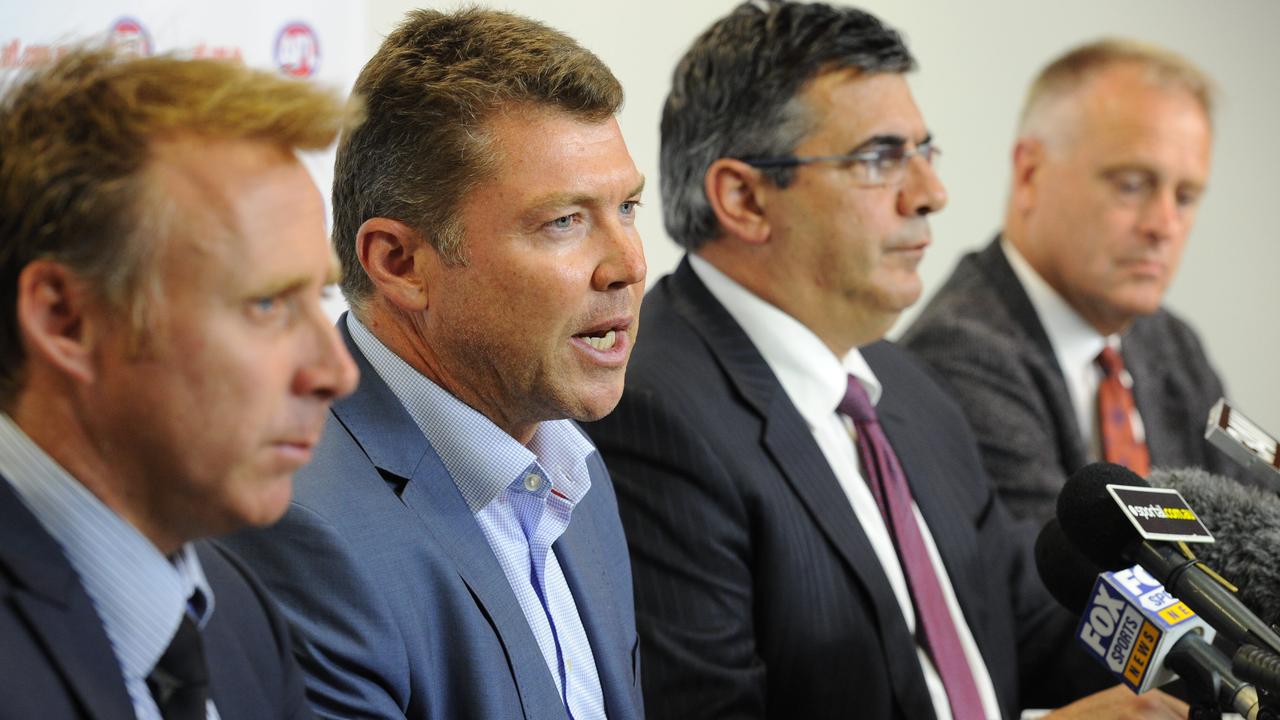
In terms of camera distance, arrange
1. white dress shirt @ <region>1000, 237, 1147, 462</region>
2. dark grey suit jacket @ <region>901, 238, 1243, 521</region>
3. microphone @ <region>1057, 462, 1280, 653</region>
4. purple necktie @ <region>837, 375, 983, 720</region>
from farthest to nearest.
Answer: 1. white dress shirt @ <region>1000, 237, 1147, 462</region>
2. dark grey suit jacket @ <region>901, 238, 1243, 521</region>
3. purple necktie @ <region>837, 375, 983, 720</region>
4. microphone @ <region>1057, 462, 1280, 653</region>

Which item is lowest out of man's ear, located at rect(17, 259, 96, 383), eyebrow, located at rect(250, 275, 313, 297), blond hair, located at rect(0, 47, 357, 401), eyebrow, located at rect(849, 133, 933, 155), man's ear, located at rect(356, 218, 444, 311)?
man's ear, located at rect(356, 218, 444, 311)

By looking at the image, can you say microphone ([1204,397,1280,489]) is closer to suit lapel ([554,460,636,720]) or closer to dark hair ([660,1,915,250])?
suit lapel ([554,460,636,720])

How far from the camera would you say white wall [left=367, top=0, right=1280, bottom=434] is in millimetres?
3422

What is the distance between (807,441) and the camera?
2111 mm

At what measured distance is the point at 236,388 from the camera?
0.94 meters

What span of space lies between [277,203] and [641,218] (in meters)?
2.54

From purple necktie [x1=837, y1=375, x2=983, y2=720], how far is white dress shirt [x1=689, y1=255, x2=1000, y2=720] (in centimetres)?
2

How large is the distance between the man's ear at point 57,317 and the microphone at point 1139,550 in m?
0.89

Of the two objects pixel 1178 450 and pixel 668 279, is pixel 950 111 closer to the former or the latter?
pixel 1178 450

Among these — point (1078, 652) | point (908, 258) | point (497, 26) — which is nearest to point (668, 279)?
point (908, 258)

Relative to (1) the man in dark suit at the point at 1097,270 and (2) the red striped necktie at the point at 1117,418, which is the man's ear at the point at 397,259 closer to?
(1) the man in dark suit at the point at 1097,270

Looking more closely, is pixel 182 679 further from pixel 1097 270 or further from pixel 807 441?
pixel 1097 270

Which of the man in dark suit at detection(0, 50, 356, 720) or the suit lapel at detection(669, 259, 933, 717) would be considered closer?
the man in dark suit at detection(0, 50, 356, 720)

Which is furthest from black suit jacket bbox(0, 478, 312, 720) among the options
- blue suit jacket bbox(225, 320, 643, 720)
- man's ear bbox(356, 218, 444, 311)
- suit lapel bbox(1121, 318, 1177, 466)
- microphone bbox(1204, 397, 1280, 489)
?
suit lapel bbox(1121, 318, 1177, 466)
